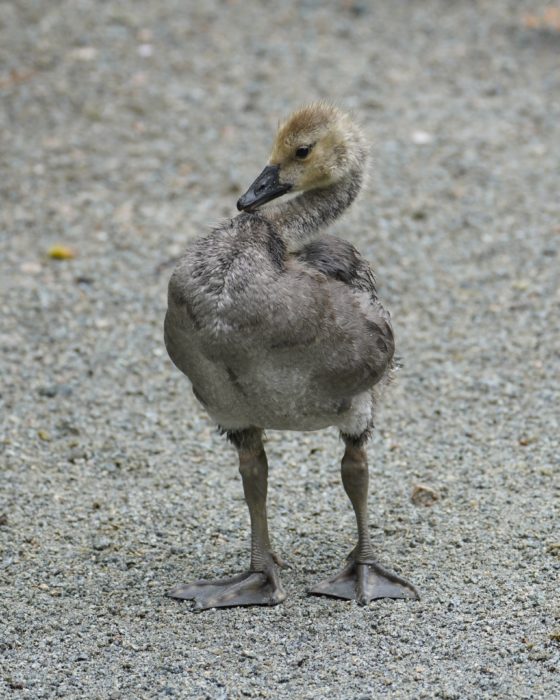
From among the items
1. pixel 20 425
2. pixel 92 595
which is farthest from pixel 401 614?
pixel 20 425

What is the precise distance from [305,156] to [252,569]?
1980 millimetres

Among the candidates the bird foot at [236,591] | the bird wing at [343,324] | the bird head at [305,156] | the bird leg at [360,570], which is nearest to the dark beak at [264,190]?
the bird head at [305,156]

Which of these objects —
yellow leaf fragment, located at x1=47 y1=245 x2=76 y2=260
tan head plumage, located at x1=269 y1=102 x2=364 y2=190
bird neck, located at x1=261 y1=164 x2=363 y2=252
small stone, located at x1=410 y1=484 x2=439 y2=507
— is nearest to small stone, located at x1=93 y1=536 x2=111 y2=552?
small stone, located at x1=410 y1=484 x2=439 y2=507

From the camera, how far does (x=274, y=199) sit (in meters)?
5.64

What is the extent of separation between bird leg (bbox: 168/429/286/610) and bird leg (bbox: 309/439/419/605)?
0.22 m

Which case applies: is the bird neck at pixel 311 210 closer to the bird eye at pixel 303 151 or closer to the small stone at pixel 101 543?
the bird eye at pixel 303 151

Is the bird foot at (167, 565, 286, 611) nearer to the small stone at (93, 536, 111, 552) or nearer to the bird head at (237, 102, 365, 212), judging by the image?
the small stone at (93, 536, 111, 552)

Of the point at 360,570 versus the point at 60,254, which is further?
the point at 60,254

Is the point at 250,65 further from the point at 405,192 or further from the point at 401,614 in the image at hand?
the point at 401,614

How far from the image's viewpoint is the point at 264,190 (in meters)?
5.55

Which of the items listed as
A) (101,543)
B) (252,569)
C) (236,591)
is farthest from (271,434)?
(236,591)

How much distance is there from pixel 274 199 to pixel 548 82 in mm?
7098

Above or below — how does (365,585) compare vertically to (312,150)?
below

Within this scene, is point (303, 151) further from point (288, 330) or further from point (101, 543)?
point (101, 543)
